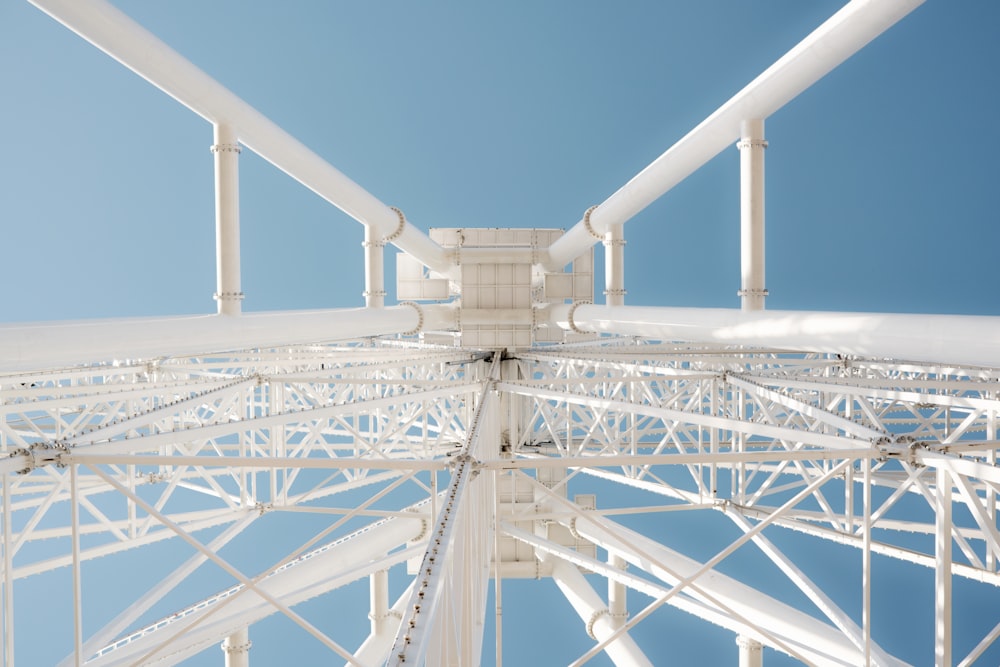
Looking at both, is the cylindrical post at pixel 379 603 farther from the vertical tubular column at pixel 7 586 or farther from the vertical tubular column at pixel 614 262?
the vertical tubular column at pixel 7 586

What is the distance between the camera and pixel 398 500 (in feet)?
120

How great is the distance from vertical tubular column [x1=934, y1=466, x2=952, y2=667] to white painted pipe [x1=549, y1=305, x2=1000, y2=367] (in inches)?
45.1

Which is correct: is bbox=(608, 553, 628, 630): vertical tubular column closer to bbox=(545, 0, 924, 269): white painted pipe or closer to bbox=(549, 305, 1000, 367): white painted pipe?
bbox=(549, 305, 1000, 367): white painted pipe

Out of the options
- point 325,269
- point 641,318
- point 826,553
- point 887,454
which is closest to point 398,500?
point 325,269

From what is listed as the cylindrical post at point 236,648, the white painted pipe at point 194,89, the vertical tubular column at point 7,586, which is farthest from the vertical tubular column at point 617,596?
the vertical tubular column at point 7,586

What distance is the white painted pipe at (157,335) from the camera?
25.1 ft

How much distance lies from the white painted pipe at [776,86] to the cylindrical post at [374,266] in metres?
5.33

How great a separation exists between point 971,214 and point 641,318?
65.6 ft

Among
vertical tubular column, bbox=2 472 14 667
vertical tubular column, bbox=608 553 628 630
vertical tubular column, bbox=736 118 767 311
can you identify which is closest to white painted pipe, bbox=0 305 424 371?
vertical tubular column, bbox=2 472 14 667

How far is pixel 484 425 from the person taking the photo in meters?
9.73

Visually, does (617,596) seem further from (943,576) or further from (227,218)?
(227,218)

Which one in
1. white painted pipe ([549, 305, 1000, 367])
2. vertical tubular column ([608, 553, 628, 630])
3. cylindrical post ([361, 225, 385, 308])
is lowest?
vertical tubular column ([608, 553, 628, 630])

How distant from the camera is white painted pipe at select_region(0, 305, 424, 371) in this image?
7.65 meters

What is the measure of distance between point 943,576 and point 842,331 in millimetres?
2897
